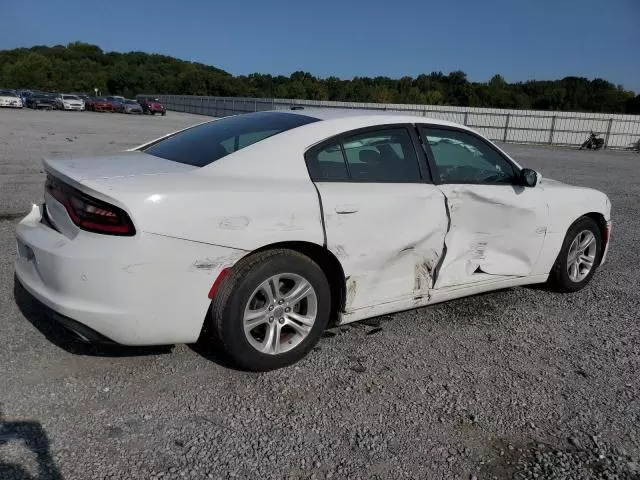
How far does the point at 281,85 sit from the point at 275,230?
8919 cm

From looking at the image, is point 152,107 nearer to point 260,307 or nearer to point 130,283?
point 260,307

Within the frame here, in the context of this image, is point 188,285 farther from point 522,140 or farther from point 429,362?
point 522,140

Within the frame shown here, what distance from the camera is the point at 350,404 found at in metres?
2.99

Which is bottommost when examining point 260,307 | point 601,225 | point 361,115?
point 260,307

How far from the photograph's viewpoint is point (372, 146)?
12.0 ft

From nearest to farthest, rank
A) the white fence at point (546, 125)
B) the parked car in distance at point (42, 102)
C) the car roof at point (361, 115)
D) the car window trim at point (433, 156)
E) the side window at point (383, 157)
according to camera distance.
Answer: the side window at point (383, 157) → the car roof at point (361, 115) → the car window trim at point (433, 156) → the white fence at point (546, 125) → the parked car in distance at point (42, 102)

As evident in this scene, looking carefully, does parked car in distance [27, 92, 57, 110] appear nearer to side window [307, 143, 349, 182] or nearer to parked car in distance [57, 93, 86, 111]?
parked car in distance [57, 93, 86, 111]

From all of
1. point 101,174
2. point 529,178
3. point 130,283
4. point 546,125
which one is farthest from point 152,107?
point 130,283

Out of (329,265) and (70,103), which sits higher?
(329,265)

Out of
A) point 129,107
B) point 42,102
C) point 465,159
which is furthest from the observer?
point 129,107

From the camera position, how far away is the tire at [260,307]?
3006 mm

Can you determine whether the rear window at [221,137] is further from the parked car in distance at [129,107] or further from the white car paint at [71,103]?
the white car paint at [71,103]

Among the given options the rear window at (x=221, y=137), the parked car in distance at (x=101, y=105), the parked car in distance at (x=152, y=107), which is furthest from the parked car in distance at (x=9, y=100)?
the rear window at (x=221, y=137)

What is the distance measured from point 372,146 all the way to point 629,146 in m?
31.9
